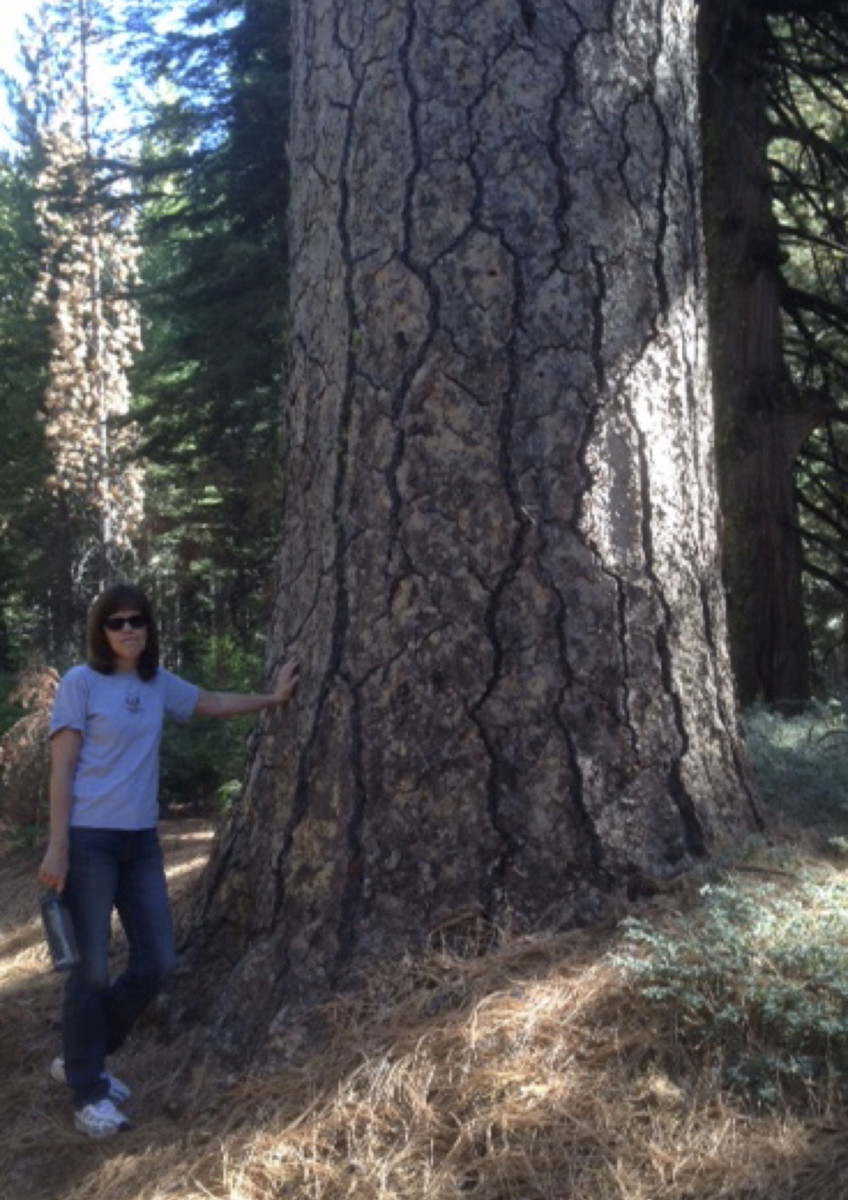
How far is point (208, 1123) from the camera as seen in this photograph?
14.0 ft

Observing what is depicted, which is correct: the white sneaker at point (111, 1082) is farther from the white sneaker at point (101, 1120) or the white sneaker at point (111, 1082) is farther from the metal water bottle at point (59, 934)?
the metal water bottle at point (59, 934)

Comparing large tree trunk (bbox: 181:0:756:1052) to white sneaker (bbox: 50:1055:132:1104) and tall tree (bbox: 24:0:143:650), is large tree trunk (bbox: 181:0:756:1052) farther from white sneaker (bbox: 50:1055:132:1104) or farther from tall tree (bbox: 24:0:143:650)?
tall tree (bbox: 24:0:143:650)

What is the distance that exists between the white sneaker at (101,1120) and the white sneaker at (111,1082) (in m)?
0.08

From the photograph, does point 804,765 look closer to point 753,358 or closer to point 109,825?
point 109,825

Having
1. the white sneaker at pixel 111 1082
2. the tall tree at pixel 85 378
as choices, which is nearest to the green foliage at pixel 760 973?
the white sneaker at pixel 111 1082

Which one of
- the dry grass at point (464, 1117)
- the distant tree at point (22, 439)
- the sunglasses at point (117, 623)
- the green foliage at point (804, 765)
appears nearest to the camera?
the dry grass at point (464, 1117)

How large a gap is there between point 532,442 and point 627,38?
148cm

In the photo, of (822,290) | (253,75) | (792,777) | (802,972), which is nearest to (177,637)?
(253,75)

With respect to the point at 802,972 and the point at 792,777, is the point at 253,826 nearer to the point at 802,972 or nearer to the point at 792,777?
the point at 802,972

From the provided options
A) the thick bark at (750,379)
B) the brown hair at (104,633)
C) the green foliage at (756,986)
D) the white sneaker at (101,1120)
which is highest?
the thick bark at (750,379)

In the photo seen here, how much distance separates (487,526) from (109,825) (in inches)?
63.2

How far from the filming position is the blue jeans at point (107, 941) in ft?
15.5

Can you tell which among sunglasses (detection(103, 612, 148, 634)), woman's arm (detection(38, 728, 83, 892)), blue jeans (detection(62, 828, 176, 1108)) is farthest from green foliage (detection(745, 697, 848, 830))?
woman's arm (detection(38, 728, 83, 892))

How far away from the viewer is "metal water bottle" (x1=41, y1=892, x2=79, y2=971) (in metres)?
4.74
